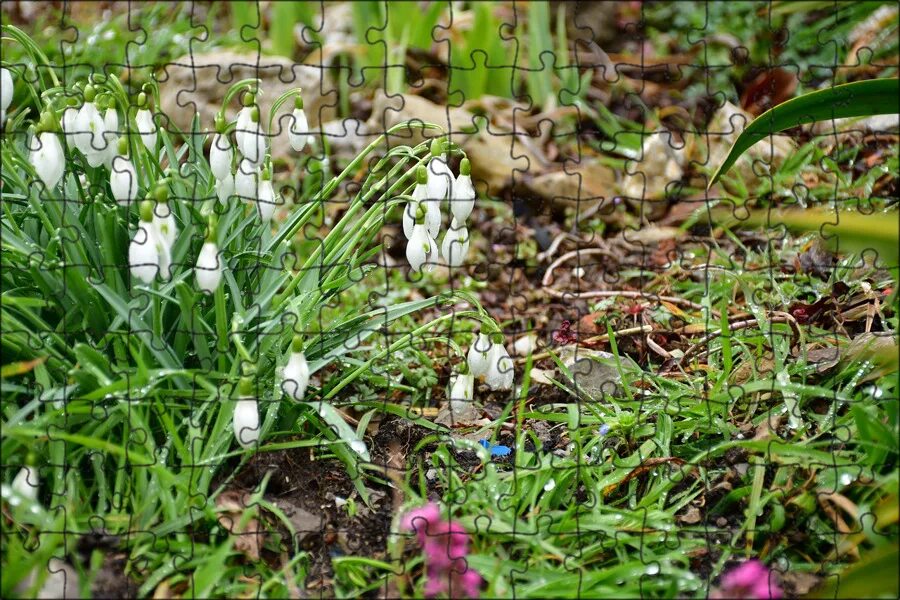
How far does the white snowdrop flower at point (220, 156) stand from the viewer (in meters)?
2.36

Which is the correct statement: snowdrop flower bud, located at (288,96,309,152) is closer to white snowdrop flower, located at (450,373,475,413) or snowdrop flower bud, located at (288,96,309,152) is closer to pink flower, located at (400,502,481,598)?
white snowdrop flower, located at (450,373,475,413)

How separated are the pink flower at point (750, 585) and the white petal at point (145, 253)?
1.41m

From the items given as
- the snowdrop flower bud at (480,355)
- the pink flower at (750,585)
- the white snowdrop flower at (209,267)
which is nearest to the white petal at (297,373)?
the white snowdrop flower at (209,267)

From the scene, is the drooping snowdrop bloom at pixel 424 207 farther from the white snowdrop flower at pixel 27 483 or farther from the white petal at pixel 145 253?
the white snowdrop flower at pixel 27 483

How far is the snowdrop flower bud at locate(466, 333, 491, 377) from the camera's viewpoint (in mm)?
2520

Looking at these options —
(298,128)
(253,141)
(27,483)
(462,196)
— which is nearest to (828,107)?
(462,196)

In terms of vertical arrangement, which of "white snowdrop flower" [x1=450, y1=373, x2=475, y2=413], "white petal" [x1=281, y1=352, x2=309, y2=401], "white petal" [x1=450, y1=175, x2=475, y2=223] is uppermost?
"white petal" [x1=450, y1=175, x2=475, y2=223]

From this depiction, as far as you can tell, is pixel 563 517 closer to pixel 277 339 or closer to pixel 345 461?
pixel 345 461

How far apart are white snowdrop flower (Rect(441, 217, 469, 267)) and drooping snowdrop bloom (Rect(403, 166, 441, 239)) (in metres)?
0.04

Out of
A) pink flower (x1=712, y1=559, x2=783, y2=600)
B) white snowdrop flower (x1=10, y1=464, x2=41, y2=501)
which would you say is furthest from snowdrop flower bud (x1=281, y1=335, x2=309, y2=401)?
pink flower (x1=712, y1=559, x2=783, y2=600)

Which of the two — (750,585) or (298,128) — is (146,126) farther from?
(750,585)

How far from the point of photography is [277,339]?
250 centimetres

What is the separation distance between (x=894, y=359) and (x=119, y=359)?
5.88 feet

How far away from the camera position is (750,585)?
6.96 ft
